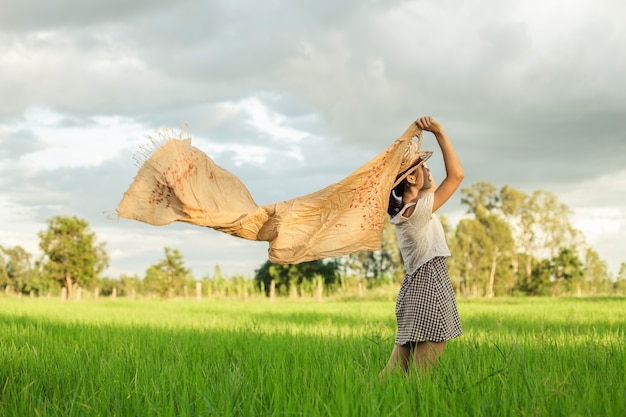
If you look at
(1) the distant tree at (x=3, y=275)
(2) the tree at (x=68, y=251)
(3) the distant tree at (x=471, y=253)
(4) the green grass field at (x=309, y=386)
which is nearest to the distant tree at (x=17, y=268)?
(1) the distant tree at (x=3, y=275)

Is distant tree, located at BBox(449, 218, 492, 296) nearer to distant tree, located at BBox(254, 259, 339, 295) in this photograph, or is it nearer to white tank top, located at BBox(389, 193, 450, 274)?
distant tree, located at BBox(254, 259, 339, 295)

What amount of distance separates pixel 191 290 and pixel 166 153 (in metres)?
38.3

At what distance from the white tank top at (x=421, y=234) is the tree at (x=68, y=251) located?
3847 cm

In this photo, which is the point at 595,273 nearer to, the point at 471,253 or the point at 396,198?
the point at 471,253

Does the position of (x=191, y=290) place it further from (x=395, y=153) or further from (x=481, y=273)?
(x=395, y=153)

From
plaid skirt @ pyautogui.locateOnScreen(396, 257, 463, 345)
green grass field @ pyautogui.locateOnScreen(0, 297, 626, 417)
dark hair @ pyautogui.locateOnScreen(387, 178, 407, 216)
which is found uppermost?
dark hair @ pyautogui.locateOnScreen(387, 178, 407, 216)

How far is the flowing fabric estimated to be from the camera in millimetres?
3779

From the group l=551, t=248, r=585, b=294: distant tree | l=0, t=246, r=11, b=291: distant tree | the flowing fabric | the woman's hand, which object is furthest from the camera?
l=0, t=246, r=11, b=291: distant tree

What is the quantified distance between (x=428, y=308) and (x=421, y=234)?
49 cm

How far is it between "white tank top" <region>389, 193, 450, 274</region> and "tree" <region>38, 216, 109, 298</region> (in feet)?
126

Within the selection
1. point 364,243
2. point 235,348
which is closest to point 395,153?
point 364,243

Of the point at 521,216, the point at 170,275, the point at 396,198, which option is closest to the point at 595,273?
the point at 521,216

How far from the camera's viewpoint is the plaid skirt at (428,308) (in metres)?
3.81

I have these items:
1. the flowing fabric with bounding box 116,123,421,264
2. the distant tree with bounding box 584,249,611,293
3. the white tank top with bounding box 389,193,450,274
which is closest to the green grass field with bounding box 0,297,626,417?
the white tank top with bounding box 389,193,450,274
